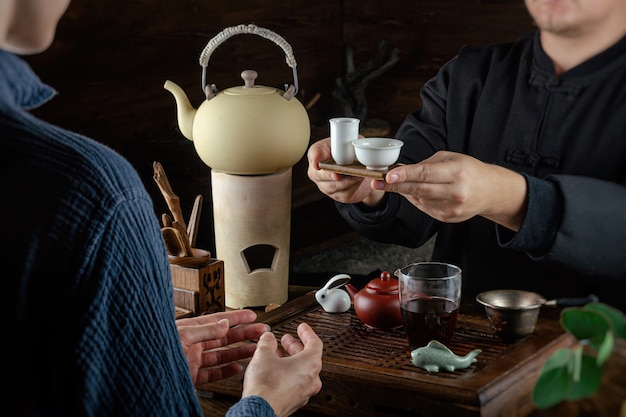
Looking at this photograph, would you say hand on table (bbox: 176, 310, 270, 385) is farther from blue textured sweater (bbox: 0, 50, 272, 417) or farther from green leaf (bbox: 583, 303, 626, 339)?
green leaf (bbox: 583, 303, 626, 339)

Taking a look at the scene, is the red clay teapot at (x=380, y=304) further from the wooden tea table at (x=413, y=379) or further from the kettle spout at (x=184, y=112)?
the kettle spout at (x=184, y=112)

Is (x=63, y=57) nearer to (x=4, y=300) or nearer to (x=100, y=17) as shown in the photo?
(x=100, y=17)

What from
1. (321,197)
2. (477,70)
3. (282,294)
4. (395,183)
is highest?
(477,70)

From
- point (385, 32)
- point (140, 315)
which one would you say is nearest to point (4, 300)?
point (140, 315)

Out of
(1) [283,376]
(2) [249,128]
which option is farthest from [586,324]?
(2) [249,128]

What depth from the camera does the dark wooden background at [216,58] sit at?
372cm

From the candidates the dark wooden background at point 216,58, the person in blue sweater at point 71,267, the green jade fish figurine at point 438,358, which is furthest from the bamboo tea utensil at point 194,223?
the person in blue sweater at point 71,267

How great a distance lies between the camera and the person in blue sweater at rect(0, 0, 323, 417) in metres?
0.97

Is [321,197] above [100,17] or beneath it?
beneath

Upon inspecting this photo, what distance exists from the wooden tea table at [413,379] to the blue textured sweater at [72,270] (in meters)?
0.66

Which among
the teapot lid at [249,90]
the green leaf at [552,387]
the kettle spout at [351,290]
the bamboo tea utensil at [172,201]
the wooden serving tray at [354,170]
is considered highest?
the teapot lid at [249,90]

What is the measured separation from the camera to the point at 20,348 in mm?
986

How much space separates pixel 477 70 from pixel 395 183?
0.74 metres

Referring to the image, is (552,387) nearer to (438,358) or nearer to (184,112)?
(438,358)
